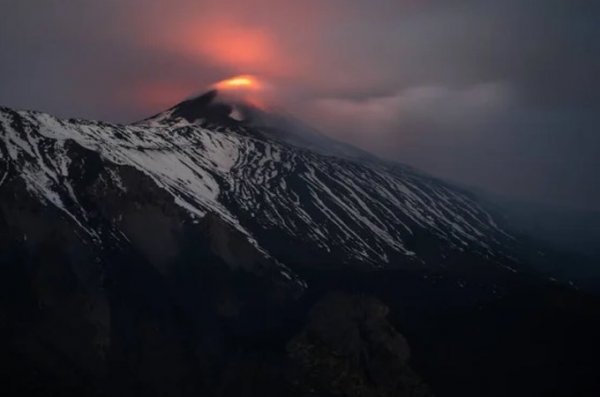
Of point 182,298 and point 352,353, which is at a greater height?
point 352,353

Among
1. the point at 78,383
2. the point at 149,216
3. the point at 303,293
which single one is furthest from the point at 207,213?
the point at 78,383

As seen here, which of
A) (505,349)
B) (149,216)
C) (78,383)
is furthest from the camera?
(149,216)

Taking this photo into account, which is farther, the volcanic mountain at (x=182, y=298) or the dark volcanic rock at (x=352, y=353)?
the dark volcanic rock at (x=352, y=353)

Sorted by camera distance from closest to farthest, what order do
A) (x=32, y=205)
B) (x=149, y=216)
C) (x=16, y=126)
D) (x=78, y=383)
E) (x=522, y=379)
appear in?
(x=78, y=383) < (x=522, y=379) < (x=32, y=205) < (x=149, y=216) < (x=16, y=126)

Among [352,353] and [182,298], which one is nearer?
[352,353]

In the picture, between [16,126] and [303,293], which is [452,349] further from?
[16,126]

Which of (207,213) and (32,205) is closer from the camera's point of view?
(32,205)

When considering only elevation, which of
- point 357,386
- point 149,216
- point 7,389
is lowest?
point 7,389

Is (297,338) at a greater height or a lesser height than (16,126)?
lesser

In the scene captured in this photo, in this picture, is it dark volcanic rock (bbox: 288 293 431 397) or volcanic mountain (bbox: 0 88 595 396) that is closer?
volcanic mountain (bbox: 0 88 595 396)

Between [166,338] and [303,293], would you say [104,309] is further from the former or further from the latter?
[303,293]
